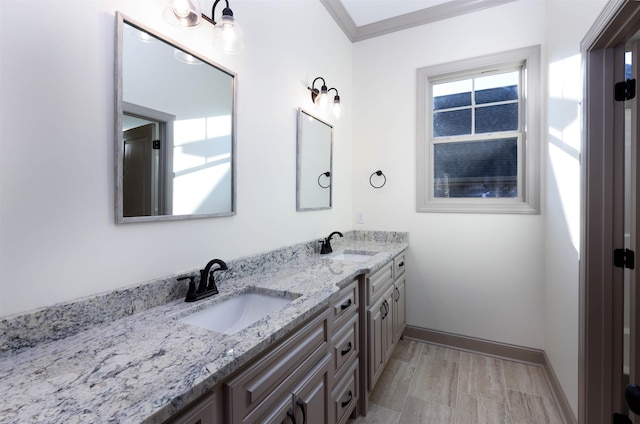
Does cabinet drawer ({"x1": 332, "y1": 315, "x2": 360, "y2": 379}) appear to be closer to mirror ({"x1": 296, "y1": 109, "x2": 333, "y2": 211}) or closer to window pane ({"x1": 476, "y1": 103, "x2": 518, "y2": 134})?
mirror ({"x1": 296, "y1": 109, "x2": 333, "y2": 211})

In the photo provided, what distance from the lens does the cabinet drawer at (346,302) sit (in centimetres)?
141

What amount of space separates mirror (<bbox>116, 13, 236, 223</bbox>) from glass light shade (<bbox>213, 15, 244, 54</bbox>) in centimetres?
15

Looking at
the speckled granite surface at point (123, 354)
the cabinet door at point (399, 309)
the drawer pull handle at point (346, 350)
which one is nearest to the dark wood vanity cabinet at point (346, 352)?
the drawer pull handle at point (346, 350)

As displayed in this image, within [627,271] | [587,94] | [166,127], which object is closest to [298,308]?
[166,127]

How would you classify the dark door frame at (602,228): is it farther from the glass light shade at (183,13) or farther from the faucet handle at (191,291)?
the faucet handle at (191,291)

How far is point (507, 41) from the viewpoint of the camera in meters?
2.41

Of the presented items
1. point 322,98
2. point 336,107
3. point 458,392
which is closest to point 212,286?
point 322,98

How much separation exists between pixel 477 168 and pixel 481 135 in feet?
0.95

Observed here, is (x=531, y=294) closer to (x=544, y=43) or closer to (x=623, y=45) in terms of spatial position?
(x=623, y=45)

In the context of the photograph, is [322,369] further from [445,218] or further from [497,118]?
[497,118]

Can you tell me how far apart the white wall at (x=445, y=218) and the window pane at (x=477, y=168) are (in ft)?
0.79

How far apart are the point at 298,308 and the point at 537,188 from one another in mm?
2239

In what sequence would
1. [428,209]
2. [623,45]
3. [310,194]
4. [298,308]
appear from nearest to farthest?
[298,308]
[623,45]
[310,194]
[428,209]

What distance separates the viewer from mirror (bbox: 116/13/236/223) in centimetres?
106
